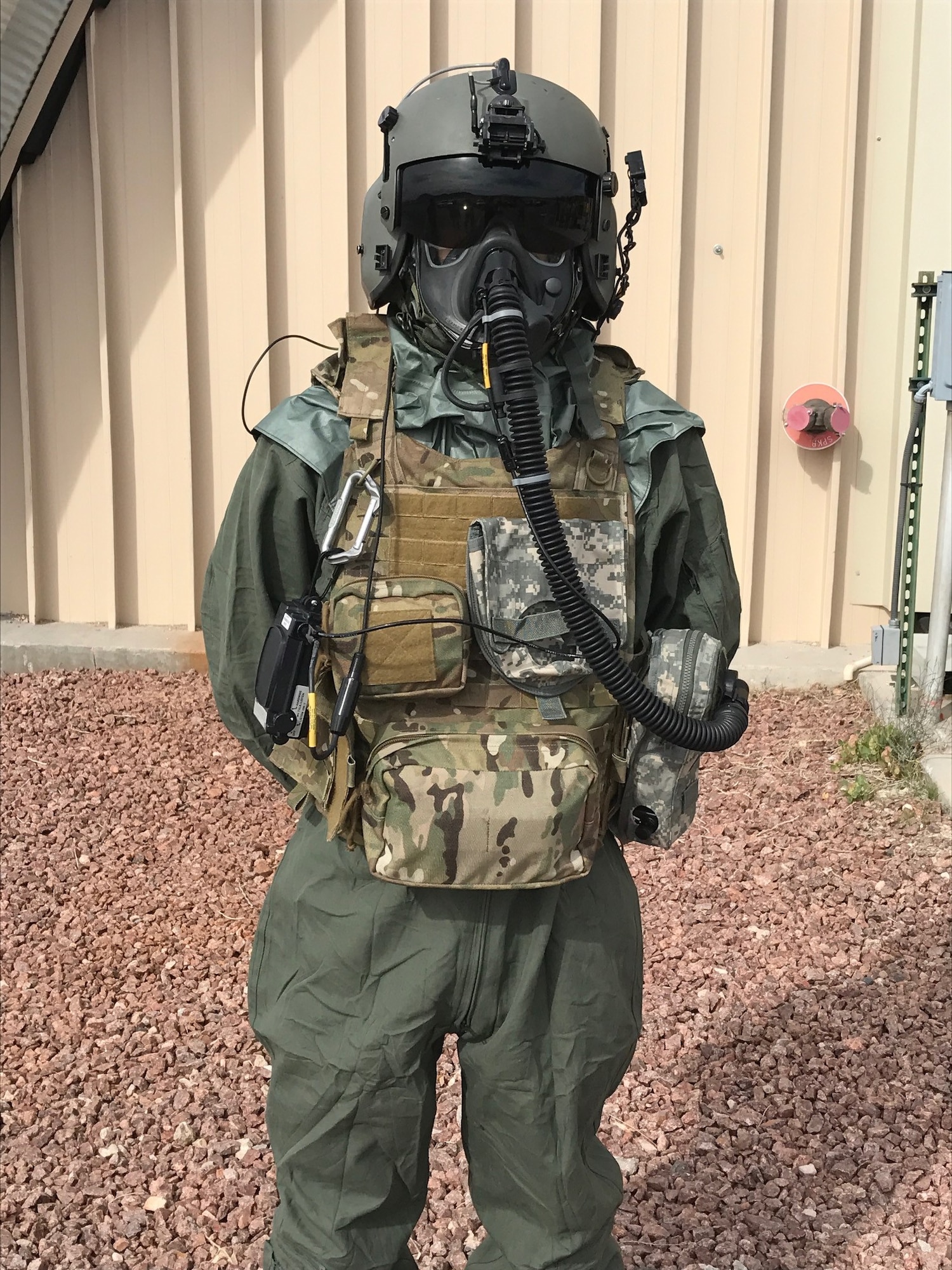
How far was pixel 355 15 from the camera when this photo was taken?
19.2ft

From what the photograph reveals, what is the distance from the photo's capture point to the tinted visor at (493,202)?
1880mm

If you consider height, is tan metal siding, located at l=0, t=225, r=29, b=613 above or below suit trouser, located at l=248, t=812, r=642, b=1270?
above

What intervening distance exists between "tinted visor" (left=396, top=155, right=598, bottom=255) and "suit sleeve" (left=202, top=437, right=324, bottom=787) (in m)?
0.44

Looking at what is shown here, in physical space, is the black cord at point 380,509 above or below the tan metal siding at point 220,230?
below

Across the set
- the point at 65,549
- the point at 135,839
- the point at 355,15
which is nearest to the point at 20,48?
the point at 355,15

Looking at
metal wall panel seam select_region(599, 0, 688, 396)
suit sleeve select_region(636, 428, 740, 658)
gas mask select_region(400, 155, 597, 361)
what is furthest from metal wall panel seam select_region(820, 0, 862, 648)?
gas mask select_region(400, 155, 597, 361)

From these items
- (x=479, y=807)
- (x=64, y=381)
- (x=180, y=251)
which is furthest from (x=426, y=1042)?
(x=64, y=381)

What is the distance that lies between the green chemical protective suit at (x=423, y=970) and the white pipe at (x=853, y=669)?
413 cm

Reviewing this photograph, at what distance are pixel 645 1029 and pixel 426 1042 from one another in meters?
1.80

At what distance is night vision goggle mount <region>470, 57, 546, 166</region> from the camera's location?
1835 millimetres

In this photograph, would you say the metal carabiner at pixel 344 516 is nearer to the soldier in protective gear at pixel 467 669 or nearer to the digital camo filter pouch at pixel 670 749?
the soldier in protective gear at pixel 467 669

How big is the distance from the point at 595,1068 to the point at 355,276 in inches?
191

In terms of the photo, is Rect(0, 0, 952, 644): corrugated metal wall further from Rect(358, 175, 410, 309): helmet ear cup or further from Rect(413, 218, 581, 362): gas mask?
Rect(413, 218, 581, 362): gas mask

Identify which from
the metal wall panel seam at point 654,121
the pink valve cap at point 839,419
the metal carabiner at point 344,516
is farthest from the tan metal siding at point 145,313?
the metal carabiner at point 344,516
